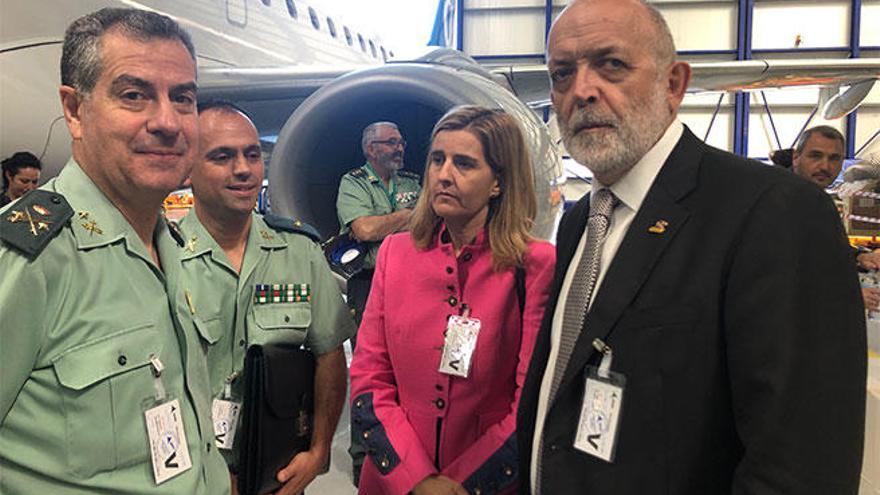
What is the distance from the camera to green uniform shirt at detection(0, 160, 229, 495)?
28.4 inches

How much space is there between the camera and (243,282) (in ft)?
4.42

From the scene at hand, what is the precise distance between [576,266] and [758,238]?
0.32 metres

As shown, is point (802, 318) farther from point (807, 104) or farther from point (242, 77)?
point (807, 104)

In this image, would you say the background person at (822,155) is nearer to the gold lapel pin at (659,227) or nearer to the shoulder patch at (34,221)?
the gold lapel pin at (659,227)

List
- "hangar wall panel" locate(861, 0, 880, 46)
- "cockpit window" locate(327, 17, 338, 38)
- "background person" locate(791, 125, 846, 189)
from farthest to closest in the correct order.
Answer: "hangar wall panel" locate(861, 0, 880, 46), "cockpit window" locate(327, 17, 338, 38), "background person" locate(791, 125, 846, 189)

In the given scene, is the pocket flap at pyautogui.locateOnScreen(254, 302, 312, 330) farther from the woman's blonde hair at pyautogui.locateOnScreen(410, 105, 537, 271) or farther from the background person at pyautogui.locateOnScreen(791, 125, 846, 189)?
the background person at pyautogui.locateOnScreen(791, 125, 846, 189)

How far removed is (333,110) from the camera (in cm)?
267

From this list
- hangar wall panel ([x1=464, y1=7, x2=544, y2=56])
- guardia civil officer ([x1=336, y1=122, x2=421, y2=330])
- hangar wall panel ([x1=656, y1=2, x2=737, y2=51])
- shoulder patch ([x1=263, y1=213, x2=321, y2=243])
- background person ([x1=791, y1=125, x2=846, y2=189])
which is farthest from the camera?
hangar wall panel ([x1=464, y1=7, x2=544, y2=56])

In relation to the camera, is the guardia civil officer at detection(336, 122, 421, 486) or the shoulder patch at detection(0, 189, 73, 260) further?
the guardia civil officer at detection(336, 122, 421, 486)

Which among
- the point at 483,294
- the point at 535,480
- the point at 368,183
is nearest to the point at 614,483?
the point at 535,480

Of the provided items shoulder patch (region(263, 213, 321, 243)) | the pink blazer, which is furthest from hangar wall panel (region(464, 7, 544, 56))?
the pink blazer

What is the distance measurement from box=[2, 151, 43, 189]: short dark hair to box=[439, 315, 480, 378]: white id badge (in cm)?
217

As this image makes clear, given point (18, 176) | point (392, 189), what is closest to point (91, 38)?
point (392, 189)

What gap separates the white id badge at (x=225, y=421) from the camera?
50.2 inches
